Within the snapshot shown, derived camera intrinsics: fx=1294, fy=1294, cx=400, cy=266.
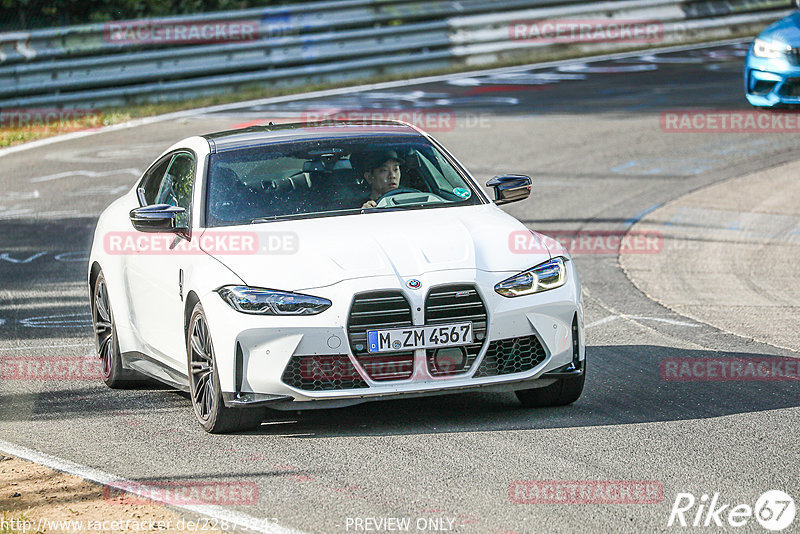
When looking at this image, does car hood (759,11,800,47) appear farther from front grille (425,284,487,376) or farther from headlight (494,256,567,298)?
front grille (425,284,487,376)

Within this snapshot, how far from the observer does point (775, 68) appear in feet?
50.4

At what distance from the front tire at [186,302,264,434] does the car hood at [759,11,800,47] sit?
35.0 feet

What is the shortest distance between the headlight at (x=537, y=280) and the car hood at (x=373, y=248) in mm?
47

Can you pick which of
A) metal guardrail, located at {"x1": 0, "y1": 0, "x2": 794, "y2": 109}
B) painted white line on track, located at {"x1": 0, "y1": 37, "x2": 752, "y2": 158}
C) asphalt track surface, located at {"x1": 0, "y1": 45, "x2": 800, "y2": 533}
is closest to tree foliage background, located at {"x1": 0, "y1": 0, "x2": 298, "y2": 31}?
metal guardrail, located at {"x1": 0, "y1": 0, "x2": 794, "y2": 109}

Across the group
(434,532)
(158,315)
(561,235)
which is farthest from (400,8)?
(434,532)

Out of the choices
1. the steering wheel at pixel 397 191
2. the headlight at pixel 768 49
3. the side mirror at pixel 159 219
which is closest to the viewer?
the side mirror at pixel 159 219

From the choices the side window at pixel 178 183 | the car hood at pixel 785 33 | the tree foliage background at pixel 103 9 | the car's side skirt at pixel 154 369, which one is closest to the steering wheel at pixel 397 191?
the side window at pixel 178 183

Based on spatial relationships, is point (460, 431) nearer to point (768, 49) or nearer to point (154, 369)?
point (154, 369)

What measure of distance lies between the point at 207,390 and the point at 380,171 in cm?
179

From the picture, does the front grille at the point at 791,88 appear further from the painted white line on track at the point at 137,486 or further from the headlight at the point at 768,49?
the painted white line on track at the point at 137,486

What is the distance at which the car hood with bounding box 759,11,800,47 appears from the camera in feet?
50.9

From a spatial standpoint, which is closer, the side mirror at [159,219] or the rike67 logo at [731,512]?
the rike67 logo at [731,512]

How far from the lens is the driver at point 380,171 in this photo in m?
7.80

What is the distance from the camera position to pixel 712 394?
7461mm
